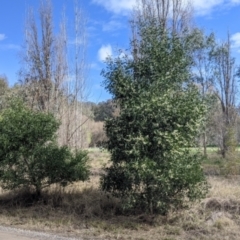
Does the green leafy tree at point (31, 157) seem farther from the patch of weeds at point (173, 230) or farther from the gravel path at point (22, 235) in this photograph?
the patch of weeds at point (173, 230)

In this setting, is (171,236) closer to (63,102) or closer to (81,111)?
(63,102)

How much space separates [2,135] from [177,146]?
6.38 meters

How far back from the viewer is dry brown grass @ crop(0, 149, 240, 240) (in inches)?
347

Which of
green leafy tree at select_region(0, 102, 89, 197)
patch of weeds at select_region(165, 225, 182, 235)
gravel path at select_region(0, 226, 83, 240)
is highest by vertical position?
green leafy tree at select_region(0, 102, 89, 197)

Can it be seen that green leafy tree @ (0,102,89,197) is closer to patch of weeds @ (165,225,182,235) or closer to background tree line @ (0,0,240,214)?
background tree line @ (0,0,240,214)

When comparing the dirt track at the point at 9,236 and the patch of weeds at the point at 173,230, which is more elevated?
the patch of weeds at the point at 173,230

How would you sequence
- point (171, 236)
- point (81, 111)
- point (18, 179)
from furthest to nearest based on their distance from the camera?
1. point (81, 111)
2. point (18, 179)
3. point (171, 236)

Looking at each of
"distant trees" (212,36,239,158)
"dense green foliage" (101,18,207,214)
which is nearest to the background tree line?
"dense green foliage" (101,18,207,214)

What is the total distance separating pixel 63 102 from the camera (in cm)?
2388

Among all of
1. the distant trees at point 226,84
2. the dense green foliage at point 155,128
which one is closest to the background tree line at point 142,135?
the dense green foliage at point 155,128

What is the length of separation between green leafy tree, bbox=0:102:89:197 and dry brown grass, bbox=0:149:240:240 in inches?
31.1

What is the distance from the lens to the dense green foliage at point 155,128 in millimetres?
9359

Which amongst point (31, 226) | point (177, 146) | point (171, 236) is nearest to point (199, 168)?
point (177, 146)

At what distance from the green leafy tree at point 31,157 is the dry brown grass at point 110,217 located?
0.79 metres
